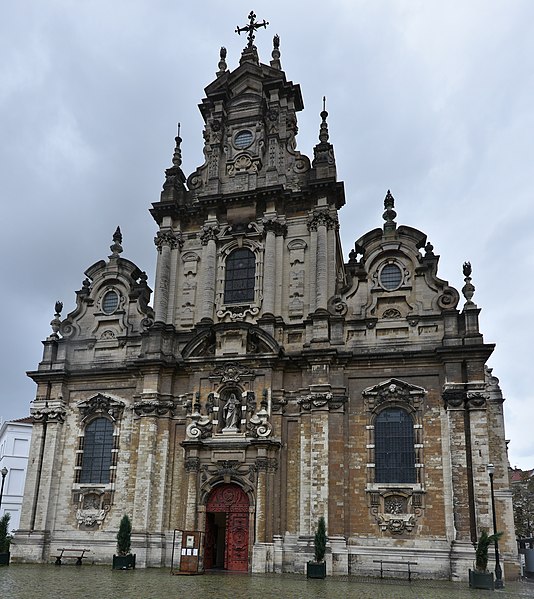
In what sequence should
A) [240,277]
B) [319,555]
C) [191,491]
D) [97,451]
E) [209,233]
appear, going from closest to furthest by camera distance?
[319,555]
[191,491]
[97,451]
[240,277]
[209,233]

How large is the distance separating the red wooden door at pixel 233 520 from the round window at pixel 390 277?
10530 millimetres

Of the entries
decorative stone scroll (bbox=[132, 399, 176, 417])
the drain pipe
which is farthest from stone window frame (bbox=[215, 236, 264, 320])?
the drain pipe

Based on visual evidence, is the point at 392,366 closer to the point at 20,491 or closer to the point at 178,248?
the point at 178,248

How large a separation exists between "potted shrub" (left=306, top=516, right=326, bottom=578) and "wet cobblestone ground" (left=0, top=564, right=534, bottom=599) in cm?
34

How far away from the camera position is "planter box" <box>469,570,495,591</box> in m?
21.3

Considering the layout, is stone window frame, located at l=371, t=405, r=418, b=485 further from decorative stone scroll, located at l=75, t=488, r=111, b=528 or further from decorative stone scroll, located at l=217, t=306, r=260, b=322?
decorative stone scroll, located at l=75, t=488, r=111, b=528

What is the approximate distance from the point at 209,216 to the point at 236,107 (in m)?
6.49

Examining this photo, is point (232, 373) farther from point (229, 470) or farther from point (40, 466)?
point (40, 466)

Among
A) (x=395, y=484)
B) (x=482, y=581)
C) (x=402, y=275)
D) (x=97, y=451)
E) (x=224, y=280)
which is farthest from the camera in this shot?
(x=224, y=280)

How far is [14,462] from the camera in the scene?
190ft

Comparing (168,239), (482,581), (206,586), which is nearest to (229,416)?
(206,586)

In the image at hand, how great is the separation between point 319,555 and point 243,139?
20.1m

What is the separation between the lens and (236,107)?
113 ft

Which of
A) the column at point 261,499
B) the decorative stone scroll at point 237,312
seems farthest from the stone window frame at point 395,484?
the decorative stone scroll at point 237,312
